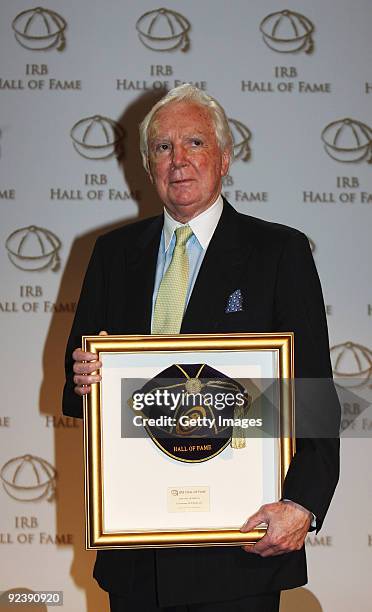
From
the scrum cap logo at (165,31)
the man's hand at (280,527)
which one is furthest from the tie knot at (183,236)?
the scrum cap logo at (165,31)

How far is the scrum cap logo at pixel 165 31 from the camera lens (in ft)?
8.54

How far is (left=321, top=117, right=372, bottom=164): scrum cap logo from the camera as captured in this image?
260 cm

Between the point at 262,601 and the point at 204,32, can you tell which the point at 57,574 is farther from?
the point at 204,32

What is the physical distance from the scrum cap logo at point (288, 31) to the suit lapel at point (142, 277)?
50.0 inches

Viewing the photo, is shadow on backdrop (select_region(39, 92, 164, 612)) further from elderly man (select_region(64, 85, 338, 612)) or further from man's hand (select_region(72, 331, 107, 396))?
man's hand (select_region(72, 331, 107, 396))

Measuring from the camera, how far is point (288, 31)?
103 inches

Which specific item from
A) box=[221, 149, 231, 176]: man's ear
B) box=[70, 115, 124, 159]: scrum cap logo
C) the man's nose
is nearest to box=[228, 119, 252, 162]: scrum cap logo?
box=[70, 115, 124, 159]: scrum cap logo

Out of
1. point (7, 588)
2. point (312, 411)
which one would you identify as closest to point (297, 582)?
point (312, 411)

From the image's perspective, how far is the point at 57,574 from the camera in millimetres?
2578

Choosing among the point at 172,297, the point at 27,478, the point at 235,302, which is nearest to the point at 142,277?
the point at 172,297

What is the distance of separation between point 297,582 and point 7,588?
1.51 m

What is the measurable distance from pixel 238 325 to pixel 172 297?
129 mm

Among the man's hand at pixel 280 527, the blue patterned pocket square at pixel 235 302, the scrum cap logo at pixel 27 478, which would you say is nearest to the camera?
the man's hand at pixel 280 527

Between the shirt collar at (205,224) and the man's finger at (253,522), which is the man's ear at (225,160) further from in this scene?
the man's finger at (253,522)
